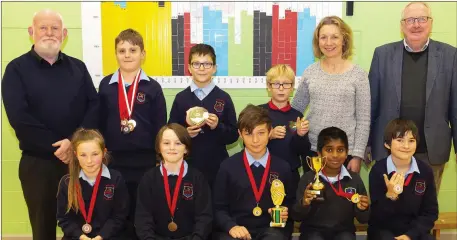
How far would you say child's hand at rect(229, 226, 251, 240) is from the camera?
3.52 meters

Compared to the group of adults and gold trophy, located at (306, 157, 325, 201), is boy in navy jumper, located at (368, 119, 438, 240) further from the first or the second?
gold trophy, located at (306, 157, 325, 201)

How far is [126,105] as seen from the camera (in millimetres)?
4027

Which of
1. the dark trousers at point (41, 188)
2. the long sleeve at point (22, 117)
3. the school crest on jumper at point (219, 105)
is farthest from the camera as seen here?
the school crest on jumper at point (219, 105)

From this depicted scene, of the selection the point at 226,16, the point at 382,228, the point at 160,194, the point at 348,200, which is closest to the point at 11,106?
the point at 160,194

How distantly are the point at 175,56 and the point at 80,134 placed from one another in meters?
1.71

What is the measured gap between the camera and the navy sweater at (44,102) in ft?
12.3

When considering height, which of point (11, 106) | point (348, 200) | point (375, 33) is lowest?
point (348, 200)

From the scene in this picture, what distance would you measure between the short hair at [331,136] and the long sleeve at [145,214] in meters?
1.47

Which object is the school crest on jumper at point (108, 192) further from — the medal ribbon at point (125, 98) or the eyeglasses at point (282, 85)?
the eyeglasses at point (282, 85)

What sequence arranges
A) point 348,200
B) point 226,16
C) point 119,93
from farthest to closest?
point 226,16 < point 119,93 < point 348,200

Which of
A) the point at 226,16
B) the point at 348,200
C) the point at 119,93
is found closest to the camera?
the point at 348,200

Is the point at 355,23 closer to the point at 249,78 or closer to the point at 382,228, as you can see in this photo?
the point at 249,78

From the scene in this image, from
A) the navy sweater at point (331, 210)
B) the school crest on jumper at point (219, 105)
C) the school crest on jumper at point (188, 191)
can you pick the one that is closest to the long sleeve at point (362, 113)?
the navy sweater at point (331, 210)

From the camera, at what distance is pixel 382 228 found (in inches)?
147
